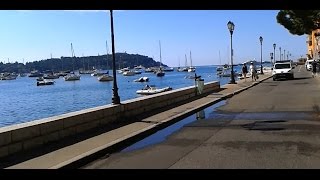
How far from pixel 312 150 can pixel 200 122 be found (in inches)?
259

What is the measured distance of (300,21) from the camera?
28.8 m

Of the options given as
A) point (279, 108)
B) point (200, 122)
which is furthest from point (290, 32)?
point (200, 122)

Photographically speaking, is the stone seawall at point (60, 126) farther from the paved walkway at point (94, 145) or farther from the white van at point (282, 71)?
the white van at point (282, 71)

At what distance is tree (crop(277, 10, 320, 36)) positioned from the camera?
24484mm

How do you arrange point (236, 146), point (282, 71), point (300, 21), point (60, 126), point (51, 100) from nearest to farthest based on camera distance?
point (236, 146) < point (60, 126) < point (300, 21) < point (282, 71) < point (51, 100)

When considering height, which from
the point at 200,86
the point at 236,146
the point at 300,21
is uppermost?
the point at 300,21

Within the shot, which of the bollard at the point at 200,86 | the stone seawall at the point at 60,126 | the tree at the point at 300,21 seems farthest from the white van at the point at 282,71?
the stone seawall at the point at 60,126

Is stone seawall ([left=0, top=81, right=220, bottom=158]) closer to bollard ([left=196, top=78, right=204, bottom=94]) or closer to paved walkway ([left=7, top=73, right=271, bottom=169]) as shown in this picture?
paved walkway ([left=7, top=73, right=271, bottom=169])

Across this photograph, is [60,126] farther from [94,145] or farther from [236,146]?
[236,146]

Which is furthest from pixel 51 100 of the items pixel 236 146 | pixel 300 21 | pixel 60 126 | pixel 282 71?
pixel 236 146

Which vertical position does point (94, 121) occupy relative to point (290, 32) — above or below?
below
